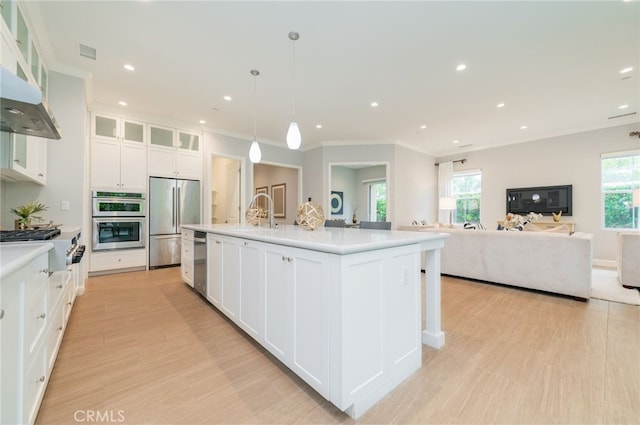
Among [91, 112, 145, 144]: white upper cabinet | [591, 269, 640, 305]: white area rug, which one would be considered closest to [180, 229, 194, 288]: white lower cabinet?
[91, 112, 145, 144]: white upper cabinet

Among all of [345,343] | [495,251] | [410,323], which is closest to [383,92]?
[495,251]

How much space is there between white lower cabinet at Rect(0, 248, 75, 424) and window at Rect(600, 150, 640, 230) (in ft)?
26.9

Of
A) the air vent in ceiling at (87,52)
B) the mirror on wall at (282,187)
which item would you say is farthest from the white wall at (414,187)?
the air vent in ceiling at (87,52)

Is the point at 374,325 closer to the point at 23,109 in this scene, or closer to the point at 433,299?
the point at 433,299

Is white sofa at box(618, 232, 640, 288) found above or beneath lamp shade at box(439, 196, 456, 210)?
beneath

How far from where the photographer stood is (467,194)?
7.38 m

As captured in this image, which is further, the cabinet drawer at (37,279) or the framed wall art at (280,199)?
the framed wall art at (280,199)

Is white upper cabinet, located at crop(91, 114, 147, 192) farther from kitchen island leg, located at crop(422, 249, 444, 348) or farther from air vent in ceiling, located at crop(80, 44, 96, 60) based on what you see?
kitchen island leg, located at crop(422, 249, 444, 348)

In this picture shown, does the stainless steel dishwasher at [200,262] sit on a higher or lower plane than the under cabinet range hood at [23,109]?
lower

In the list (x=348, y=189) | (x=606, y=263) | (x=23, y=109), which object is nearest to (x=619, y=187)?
(x=606, y=263)

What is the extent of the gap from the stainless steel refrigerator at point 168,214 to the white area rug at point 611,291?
20.7ft

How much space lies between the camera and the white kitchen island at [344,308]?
4.26ft

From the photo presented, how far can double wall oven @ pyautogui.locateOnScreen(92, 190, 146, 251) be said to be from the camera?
411 cm

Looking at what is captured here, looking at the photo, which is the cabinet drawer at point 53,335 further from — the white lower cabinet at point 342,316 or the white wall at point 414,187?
the white wall at point 414,187
